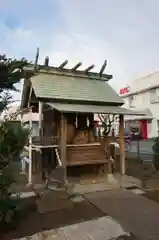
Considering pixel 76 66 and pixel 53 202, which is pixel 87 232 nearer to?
pixel 53 202

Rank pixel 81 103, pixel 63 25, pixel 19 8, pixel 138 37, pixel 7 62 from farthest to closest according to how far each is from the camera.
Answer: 1. pixel 138 37
2. pixel 63 25
3. pixel 81 103
4. pixel 19 8
5. pixel 7 62

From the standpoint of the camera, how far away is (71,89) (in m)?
8.65

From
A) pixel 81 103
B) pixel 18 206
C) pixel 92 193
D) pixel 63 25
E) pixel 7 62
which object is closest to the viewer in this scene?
pixel 7 62

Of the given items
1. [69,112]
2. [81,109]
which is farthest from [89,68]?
[69,112]

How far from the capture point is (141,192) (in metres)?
6.38

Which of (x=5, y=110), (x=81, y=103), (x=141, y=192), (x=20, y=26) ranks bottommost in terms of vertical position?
(x=141, y=192)

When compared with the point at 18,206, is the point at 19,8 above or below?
above

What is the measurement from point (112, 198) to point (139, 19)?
831 centimetres

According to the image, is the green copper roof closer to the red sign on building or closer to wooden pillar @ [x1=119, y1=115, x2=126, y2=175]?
wooden pillar @ [x1=119, y1=115, x2=126, y2=175]

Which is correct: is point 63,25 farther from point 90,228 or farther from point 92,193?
point 90,228

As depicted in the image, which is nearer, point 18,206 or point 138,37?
point 18,206

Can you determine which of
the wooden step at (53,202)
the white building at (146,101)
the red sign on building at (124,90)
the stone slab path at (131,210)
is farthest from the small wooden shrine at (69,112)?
the red sign on building at (124,90)

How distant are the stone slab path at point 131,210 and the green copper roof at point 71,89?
3.65 metres

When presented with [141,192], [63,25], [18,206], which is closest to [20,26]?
[63,25]
